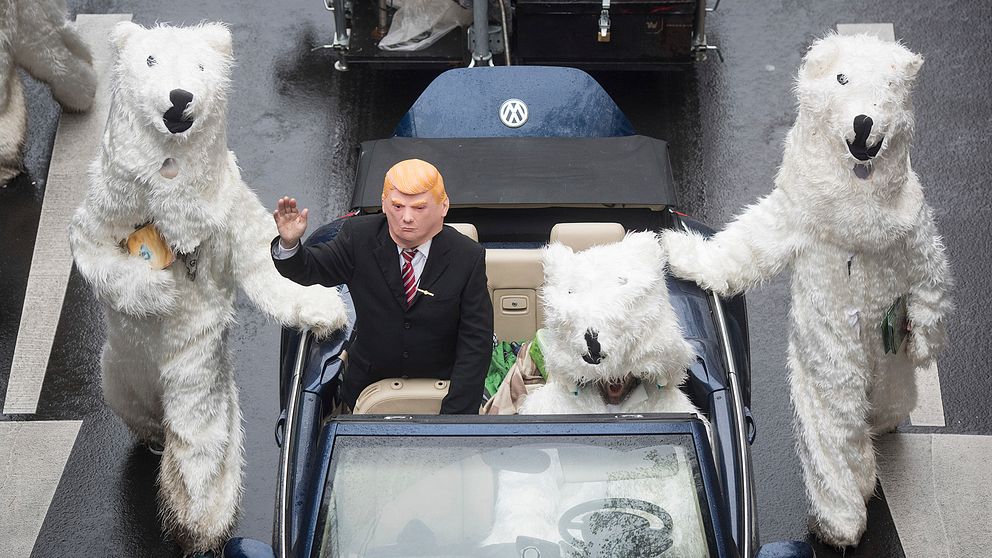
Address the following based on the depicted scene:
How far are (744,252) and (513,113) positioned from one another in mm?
1580

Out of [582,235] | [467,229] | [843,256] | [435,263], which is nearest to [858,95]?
[843,256]

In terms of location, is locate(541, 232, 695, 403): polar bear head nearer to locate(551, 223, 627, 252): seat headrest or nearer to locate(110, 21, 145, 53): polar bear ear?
locate(551, 223, 627, 252): seat headrest

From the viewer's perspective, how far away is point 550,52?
8.05m

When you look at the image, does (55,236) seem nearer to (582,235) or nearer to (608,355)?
(582,235)

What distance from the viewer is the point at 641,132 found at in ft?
26.9

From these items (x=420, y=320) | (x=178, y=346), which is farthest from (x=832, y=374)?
(x=178, y=346)

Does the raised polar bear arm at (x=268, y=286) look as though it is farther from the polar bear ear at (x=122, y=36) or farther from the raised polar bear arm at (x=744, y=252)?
the raised polar bear arm at (x=744, y=252)

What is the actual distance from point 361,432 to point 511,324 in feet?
5.02

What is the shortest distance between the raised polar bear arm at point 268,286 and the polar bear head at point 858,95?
2090 millimetres

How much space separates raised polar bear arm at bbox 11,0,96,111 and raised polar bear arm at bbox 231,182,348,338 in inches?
119

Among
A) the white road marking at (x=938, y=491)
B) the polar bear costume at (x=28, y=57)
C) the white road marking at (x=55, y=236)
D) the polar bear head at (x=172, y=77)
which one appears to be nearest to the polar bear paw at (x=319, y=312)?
the polar bear head at (x=172, y=77)

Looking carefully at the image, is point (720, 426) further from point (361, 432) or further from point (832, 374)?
point (361, 432)

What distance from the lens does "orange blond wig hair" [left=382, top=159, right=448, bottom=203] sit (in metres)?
4.68

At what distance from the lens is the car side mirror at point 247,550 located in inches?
167
